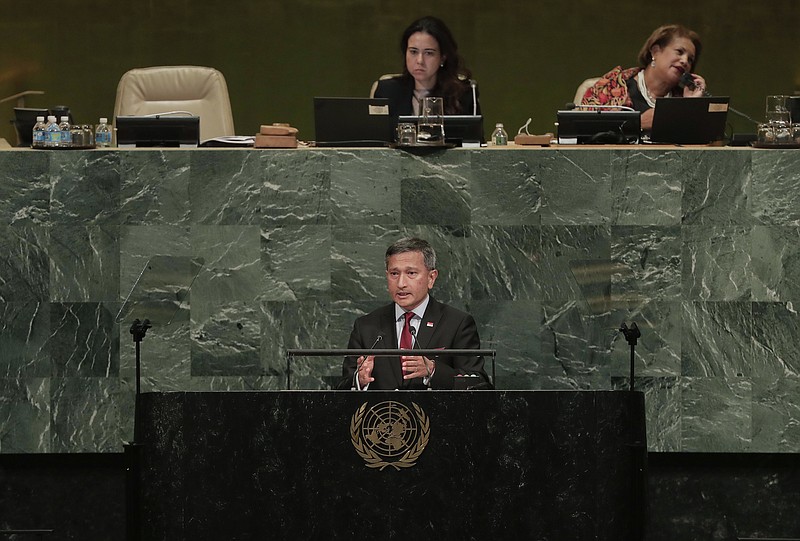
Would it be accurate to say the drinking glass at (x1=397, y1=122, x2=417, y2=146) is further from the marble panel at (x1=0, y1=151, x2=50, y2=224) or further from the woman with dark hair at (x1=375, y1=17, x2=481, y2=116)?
the marble panel at (x1=0, y1=151, x2=50, y2=224)

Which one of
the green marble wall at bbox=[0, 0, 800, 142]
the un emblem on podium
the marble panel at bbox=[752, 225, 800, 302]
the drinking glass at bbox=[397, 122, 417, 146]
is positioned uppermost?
the green marble wall at bbox=[0, 0, 800, 142]

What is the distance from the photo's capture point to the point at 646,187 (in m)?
4.52

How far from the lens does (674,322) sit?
4516 millimetres

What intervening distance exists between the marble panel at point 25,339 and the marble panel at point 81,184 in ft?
1.12

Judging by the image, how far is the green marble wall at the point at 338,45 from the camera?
7.75m

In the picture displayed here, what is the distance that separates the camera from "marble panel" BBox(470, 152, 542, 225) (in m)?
4.54

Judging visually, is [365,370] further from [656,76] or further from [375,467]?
[656,76]

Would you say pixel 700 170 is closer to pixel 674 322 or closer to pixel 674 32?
pixel 674 322

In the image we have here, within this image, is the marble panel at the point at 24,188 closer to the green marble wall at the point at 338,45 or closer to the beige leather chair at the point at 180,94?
the beige leather chair at the point at 180,94

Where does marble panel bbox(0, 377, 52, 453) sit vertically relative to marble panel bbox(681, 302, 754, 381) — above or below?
below

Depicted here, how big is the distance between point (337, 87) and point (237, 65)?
65 cm

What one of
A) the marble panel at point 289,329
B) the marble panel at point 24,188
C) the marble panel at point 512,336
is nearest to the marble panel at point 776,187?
the marble panel at point 512,336

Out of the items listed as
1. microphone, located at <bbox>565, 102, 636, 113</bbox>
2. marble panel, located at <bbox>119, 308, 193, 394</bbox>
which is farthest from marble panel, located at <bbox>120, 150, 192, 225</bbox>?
microphone, located at <bbox>565, 102, 636, 113</bbox>


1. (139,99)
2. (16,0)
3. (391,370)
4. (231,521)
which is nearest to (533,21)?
(139,99)
